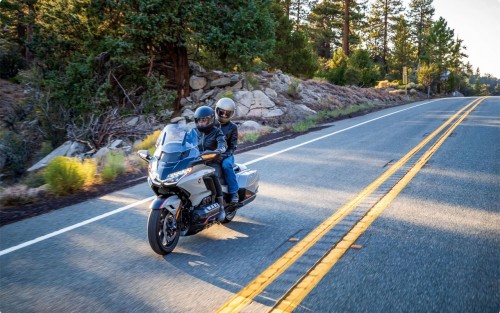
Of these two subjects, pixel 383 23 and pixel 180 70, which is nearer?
pixel 180 70

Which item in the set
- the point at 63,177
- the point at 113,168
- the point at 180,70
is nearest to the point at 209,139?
the point at 63,177

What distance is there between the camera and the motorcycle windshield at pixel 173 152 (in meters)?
4.50

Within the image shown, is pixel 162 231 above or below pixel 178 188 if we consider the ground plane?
below

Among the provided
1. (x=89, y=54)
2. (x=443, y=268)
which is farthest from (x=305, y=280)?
(x=89, y=54)

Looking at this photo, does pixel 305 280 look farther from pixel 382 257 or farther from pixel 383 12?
pixel 383 12

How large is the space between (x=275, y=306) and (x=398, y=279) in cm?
127

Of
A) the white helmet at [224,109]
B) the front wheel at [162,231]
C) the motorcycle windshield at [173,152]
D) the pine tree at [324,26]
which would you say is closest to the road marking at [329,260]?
the front wheel at [162,231]

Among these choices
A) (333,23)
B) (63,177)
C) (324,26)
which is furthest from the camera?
(324,26)

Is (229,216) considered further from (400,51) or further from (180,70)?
(400,51)

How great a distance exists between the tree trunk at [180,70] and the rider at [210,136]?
1511cm

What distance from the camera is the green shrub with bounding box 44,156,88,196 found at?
24.8 ft

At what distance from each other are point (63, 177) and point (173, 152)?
13.4ft

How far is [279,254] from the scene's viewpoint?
178 inches

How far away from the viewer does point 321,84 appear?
28453 millimetres
